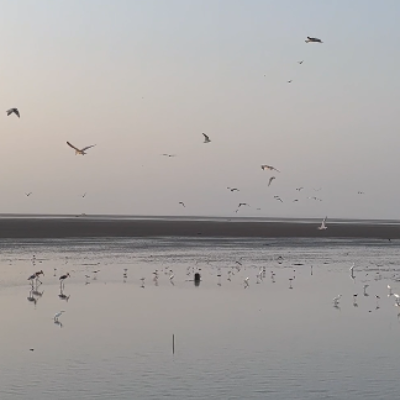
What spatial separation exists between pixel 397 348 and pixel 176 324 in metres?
6.46

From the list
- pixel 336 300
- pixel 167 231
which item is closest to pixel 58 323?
pixel 336 300

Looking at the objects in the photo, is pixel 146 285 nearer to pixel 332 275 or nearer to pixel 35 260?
pixel 332 275

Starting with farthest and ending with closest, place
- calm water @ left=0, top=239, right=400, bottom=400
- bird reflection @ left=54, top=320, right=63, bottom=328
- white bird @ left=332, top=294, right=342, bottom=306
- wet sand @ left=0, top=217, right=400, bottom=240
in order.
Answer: wet sand @ left=0, top=217, right=400, bottom=240 → white bird @ left=332, top=294, right=342, bottom=306 → bird reflection @ left=54, top=320, right=63, bottom=328 → calm water @ left=0, top=239, right=400, bottom=400

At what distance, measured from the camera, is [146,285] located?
1275 inches

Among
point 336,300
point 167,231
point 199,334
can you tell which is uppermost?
point 336,300

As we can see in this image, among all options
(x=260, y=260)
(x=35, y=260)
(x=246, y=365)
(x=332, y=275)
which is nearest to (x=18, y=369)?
(x=246, y=365)

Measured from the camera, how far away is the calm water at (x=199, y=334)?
1638cm

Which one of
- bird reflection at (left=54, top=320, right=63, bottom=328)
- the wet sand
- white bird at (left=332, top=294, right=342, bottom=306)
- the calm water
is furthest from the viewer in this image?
the wet sand

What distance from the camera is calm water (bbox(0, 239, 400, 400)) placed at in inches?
645

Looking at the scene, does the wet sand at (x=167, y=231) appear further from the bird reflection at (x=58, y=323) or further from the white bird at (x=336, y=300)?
the bird reflection at (x=58, y=323)

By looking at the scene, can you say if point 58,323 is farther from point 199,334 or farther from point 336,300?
point 336,300

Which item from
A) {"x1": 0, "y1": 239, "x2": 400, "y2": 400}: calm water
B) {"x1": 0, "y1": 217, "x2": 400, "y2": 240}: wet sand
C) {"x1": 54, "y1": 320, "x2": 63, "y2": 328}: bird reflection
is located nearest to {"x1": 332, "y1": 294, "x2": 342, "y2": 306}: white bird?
{"x1": 0, "y1": 239, "x2": 400, "y2": 400}: calm water

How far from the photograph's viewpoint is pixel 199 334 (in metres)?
21.9

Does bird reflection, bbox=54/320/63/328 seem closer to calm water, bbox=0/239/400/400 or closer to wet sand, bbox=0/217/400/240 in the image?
calm water, bbox=0/239/400/400
